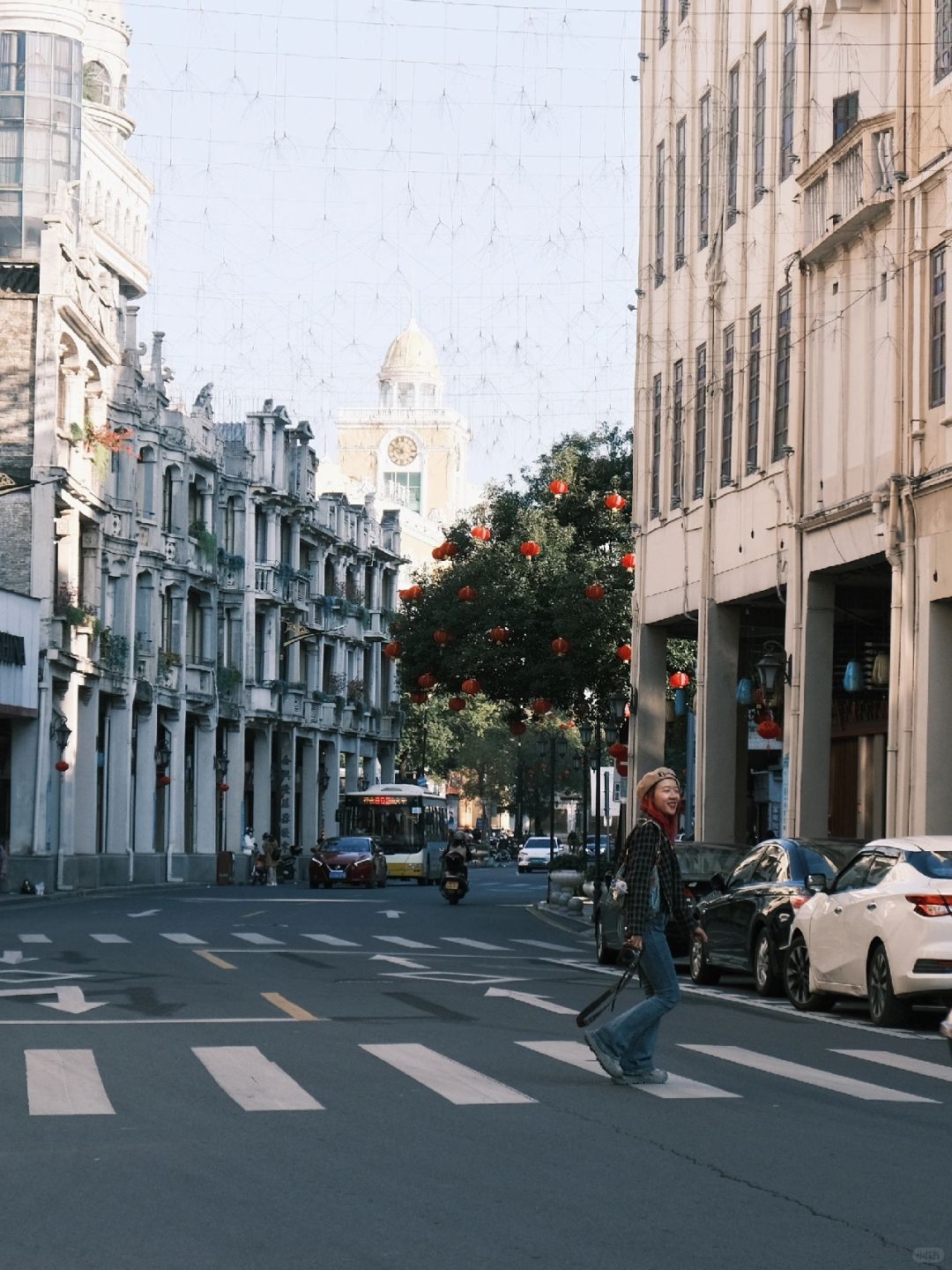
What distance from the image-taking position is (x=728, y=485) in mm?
35969

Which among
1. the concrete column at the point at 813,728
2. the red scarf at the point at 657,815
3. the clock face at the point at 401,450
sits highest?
the clock face at the point at 401,450

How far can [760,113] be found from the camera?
A: 3534 cm

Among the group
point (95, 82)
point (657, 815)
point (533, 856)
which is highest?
point (95, 82)

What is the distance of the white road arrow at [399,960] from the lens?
82.5 feet

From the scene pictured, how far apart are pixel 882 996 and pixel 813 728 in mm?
13866

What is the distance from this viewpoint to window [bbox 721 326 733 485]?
3616 centimetres

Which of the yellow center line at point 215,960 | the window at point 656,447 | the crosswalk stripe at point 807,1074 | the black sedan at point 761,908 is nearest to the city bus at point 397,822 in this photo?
the window at point 656,447

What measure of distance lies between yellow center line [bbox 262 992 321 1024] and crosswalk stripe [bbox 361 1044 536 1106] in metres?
2.42

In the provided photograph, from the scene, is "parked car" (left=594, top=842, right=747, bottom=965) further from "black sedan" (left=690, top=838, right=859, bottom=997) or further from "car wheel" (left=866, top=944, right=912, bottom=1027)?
"car wheel" (left=866, top=944, right=912, bottom=1027)

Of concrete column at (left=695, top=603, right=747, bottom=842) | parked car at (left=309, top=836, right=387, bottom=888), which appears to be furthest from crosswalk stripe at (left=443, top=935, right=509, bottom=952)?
parked car at (left=309, top=836, right=387, bottom=888)

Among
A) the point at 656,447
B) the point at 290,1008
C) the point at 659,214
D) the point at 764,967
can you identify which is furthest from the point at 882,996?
the point at 659,214

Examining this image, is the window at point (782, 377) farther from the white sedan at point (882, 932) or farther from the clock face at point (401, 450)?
the clock face at point (401, 450)

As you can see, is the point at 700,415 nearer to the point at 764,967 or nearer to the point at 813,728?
the point at 813,728

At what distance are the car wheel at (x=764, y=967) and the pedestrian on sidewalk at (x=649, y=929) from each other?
8212 millimetres
